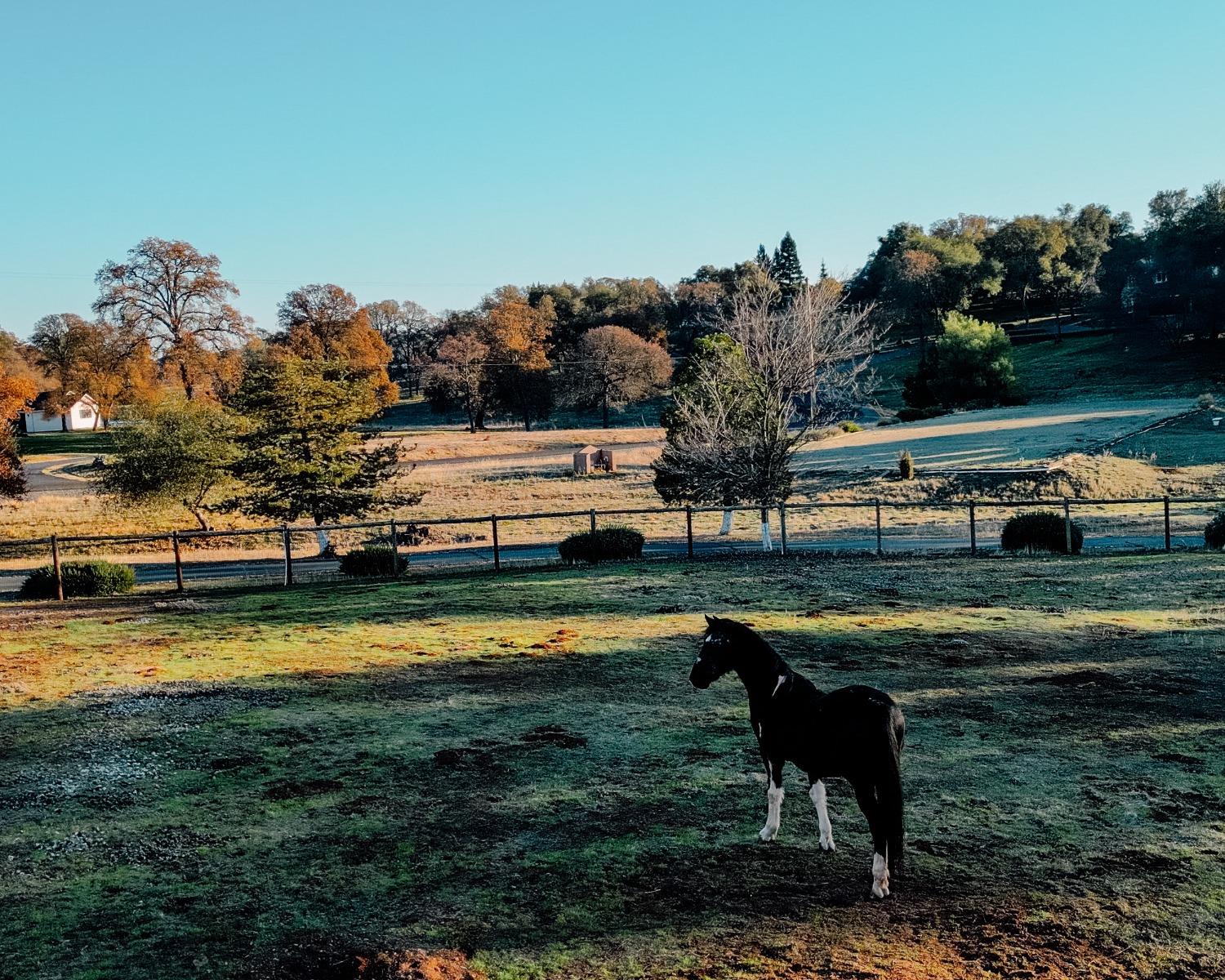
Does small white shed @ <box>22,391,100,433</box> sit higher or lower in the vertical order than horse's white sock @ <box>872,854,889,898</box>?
higher

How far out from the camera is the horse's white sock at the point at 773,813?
7238 mm

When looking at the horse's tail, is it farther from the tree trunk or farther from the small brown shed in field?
the tree trunk

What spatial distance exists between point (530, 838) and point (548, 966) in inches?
73.9

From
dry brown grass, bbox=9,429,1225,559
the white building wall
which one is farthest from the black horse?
the white building wall

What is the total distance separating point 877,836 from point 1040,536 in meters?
19.8

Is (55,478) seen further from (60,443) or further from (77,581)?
(77,581)

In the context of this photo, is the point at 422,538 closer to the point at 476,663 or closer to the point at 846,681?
Result: the point at 476,663

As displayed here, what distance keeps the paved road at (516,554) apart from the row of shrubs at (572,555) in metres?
1.22

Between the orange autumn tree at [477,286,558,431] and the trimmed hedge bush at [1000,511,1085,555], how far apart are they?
72995 millimetres

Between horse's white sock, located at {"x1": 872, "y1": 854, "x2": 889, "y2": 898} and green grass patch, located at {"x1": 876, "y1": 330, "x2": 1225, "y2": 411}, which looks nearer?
horse's white sock, located at {"x1": 872, "y1": 854, "x2": 889, "y2": 898}

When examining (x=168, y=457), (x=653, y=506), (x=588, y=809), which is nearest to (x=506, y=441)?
(x=653, y=506)

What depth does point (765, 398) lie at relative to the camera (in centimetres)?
3195

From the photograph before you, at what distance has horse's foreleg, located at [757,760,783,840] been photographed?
721cm

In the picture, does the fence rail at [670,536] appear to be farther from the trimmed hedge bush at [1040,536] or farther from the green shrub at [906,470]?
the green shrub at [906,470]
